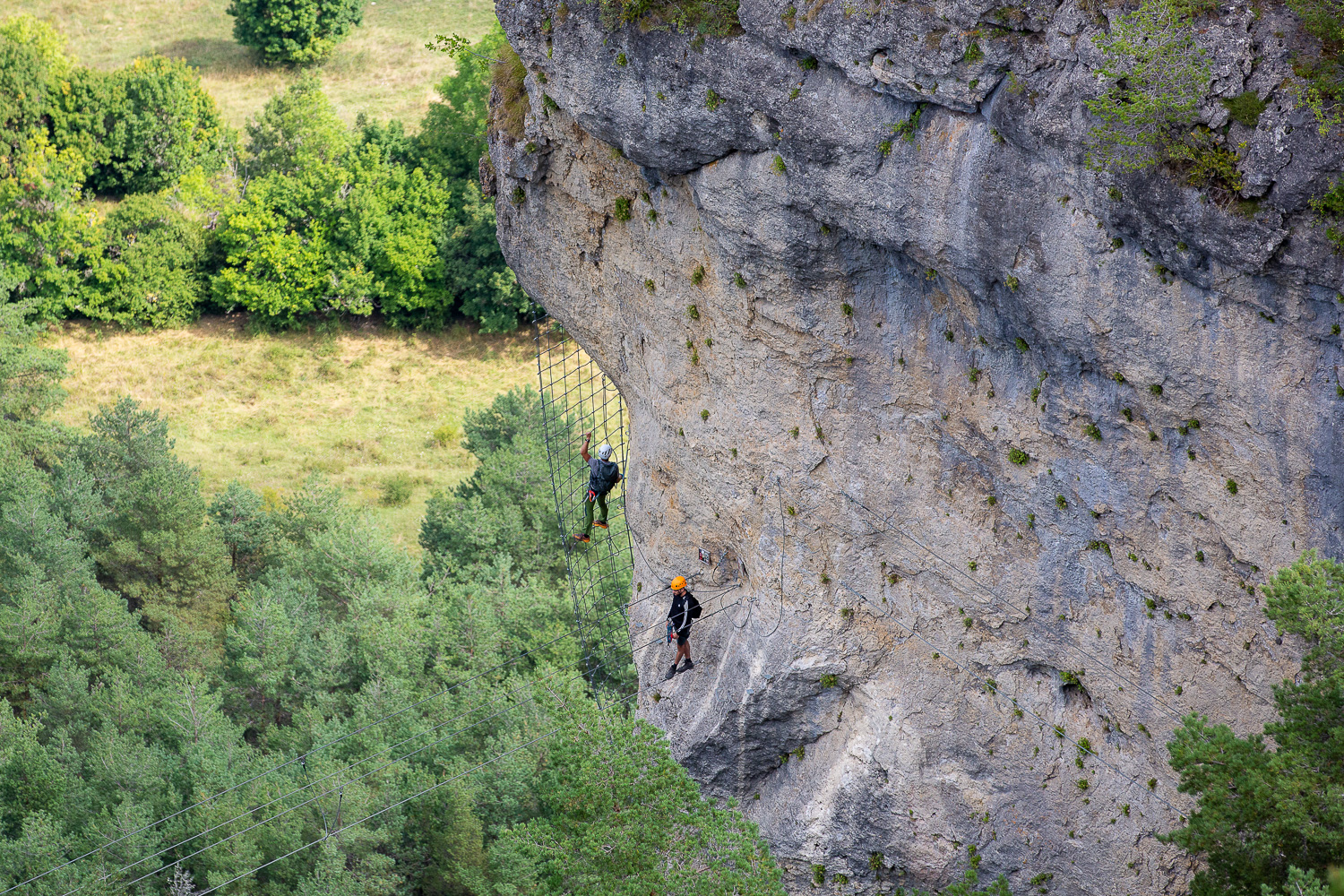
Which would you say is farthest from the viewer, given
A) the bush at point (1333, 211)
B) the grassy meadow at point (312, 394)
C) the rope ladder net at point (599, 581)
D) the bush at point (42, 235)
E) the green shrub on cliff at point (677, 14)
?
the bush at point (42, 235)

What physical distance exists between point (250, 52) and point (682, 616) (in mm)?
52521

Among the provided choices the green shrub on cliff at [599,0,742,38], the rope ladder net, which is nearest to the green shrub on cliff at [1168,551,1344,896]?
the green shrub on cliff at [599,0,742,38]

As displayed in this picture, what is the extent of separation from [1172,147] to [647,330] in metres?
7.52

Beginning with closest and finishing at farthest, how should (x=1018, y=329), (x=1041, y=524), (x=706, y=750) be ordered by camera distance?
(x=1018, y=329)
(x=1041, y=524)
(x=706, y=750)

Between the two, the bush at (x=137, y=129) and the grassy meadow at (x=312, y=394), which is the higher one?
the bush at (x=137, y=129)

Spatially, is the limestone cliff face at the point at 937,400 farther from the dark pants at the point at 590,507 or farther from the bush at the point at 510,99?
the dark pants at the point at 590,507

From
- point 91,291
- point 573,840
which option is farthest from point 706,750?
point 91,291

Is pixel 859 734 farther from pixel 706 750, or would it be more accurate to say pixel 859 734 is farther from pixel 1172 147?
pixel 1172 147

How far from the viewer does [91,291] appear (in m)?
48.4

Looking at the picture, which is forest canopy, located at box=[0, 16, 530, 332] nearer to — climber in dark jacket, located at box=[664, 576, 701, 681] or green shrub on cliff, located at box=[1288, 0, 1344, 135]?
climber in dark jacket, located at box=[664, 576, 701, 681]

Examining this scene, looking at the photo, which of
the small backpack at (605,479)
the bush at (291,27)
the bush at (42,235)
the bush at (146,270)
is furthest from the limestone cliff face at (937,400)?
the bush at (291,27)

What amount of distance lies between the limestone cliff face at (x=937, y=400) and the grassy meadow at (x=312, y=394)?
25094mm

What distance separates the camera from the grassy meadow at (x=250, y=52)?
57.0 metres

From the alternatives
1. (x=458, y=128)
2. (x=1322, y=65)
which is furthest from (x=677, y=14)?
(x=458, y=128)
